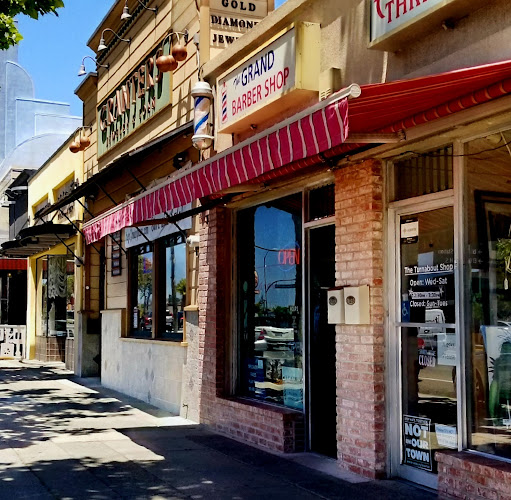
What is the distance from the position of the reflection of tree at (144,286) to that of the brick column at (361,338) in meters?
6.41

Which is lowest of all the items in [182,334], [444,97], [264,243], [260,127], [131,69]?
[182,334]

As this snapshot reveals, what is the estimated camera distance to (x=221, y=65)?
9852 millimetres

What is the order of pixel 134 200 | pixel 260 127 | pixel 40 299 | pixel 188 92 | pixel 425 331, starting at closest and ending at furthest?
pixel 425 331
pixel 260 127
pixel 134 200
pixel 188 92
pixel 40 299

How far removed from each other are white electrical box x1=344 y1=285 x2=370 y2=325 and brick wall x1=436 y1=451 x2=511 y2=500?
1.40 metres

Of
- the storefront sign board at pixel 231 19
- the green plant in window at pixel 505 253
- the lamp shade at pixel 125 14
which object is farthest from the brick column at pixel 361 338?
the lamp shade at pixel 125 14

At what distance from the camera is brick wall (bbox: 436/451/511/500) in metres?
5.39

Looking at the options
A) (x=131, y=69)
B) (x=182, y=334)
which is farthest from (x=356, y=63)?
(x=131, y=69)

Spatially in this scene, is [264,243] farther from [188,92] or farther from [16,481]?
[16,481]

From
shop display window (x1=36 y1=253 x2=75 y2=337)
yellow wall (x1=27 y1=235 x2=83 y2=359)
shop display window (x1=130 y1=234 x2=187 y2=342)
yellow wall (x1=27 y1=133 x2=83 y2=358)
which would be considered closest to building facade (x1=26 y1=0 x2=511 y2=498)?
shop display window (x1=130 y1=234 x2=187 y2=342)

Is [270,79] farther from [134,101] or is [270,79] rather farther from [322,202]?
[134,101]

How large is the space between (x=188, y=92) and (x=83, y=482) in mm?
6361

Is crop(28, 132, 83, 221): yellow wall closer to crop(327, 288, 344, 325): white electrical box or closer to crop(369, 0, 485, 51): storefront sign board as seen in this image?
crop(327, 288, 344, 325): white electrical box

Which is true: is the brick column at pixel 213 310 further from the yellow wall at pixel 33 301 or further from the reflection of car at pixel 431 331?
the yellow wall at pixel 33 301

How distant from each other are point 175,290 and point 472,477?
7293mm
